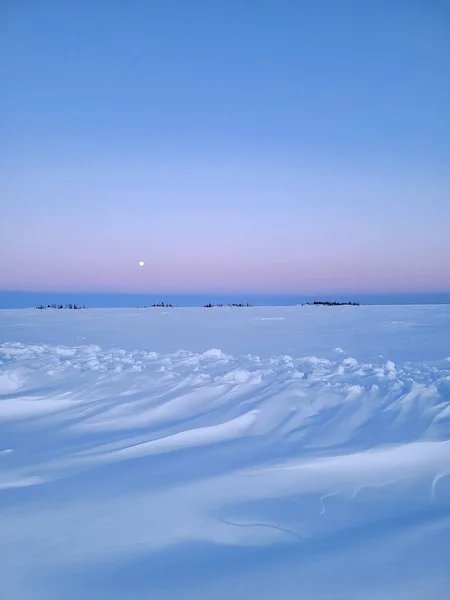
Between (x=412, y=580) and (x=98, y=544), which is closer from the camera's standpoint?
(x=412, y=580)

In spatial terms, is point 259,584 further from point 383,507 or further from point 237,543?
point 383,507

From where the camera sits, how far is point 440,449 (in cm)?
249

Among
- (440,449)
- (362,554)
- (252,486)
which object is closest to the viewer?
(362,554)

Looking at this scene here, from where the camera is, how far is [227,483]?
220 cm

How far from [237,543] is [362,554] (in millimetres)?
500

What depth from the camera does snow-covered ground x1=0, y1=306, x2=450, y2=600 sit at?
1.54 m

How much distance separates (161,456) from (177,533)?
2.66ft

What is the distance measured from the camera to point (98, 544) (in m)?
1.71

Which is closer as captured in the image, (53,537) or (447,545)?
(447,545)

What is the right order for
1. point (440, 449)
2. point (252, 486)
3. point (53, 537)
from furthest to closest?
point (440, 449)
point (252, 486)
point (53, 537)

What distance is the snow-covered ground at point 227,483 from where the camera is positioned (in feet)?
5.05

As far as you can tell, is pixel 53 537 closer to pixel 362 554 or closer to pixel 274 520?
pixel 274 520

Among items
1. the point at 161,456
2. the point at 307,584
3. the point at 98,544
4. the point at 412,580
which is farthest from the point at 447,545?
the point at 161,456

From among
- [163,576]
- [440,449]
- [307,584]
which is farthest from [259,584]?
[440,449]
